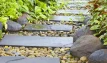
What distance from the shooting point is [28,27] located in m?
4.63

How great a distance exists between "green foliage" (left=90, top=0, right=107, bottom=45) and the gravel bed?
0.45 meters

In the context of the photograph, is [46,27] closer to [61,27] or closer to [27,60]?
[61,27]

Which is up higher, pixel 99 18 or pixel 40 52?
pixel 99 18

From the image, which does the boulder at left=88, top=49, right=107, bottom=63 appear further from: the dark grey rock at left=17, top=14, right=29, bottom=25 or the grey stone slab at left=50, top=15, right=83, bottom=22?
the grey stone slab at left=50, top=15, right=83, bottom=22

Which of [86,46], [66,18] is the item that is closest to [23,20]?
[66,18]

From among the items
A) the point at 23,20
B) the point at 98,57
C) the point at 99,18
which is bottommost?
the point at 98,57

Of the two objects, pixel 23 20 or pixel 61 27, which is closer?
pixel 61 27

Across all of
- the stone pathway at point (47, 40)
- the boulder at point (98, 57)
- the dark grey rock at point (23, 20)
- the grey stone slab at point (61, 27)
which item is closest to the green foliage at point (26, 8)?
the dark grey rock at point (23, 20)

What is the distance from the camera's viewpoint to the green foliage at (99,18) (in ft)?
10.9

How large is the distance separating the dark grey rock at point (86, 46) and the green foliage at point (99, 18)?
0.10m

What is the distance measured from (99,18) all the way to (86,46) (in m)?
0.77

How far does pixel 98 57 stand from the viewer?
2768 millimetres

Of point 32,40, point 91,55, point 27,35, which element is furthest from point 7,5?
point 91,55

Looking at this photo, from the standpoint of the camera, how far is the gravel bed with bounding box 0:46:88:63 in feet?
10.6
